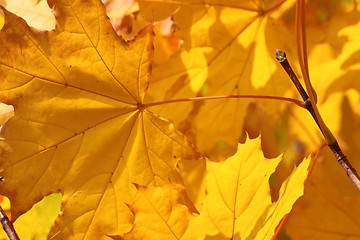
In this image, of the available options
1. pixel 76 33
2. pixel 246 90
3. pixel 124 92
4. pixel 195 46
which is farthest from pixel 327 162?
pixel 76 33

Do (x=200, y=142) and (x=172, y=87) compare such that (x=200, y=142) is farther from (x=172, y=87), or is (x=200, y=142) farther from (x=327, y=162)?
(x=327, y=162)

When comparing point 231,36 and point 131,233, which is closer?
point 131,233

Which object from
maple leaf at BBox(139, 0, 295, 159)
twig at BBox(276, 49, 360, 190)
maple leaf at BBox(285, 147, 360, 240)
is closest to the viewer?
twig at BBox(276, 49, 360, 190)

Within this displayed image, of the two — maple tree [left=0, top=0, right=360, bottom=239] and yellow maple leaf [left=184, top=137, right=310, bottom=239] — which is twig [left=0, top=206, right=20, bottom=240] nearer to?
maple tree [left=0, top=0, right=360, bottom=239]

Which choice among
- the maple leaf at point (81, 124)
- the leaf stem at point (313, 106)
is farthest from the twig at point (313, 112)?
the maple leaf at point (81, 124)

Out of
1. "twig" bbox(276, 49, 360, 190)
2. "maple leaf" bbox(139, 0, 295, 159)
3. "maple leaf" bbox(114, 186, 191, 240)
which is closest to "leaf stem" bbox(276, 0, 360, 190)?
"twig" bbox(276, 49, 360, 190)

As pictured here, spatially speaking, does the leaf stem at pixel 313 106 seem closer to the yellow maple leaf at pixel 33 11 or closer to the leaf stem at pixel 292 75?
the leaf stem at pixel 292 75

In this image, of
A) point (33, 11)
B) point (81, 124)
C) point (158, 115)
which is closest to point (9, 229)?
point (81, 124)
